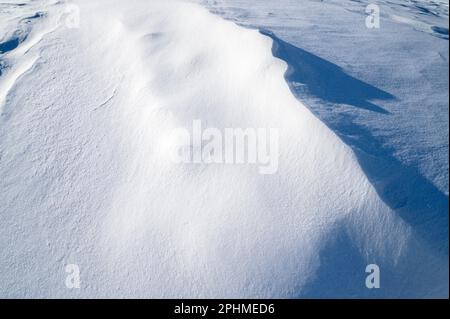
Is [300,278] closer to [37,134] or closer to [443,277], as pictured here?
[443,277]

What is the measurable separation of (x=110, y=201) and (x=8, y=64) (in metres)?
2.41

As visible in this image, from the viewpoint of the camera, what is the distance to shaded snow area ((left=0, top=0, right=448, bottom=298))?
2.01 meters

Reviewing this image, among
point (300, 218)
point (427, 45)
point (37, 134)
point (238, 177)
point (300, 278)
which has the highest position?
point (427, 45)

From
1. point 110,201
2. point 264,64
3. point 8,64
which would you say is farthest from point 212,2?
point 110,201

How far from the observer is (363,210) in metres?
2.05

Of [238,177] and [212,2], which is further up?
[212,2]

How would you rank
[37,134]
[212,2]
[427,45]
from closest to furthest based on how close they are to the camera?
1. [37,134]
2. [427,45]
3. [212,2]

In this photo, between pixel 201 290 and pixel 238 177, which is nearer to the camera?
pixel 201 290

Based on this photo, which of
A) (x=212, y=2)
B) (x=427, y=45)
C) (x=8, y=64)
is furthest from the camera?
(x=212, y=2)

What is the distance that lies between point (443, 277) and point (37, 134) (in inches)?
123

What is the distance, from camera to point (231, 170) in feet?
7.72

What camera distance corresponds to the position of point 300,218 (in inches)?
82.4

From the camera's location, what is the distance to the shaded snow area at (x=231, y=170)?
6.60 feet
